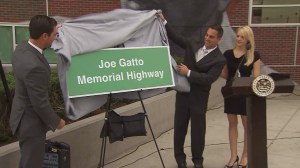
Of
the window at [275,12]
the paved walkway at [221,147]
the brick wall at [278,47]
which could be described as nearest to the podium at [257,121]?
the paved walkway at [221,147]

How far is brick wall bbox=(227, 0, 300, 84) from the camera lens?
39.6 feet

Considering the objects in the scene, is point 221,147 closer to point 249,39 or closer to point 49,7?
point 249,39

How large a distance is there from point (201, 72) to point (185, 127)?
747mm

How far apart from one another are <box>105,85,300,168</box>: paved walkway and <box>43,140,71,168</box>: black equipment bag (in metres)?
1.53

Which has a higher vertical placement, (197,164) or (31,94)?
(31,94)

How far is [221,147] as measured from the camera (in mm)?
6035

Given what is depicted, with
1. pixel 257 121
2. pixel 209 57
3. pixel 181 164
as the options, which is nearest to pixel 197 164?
pixel 181 164

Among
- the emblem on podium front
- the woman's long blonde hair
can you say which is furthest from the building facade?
the emblem on podium front

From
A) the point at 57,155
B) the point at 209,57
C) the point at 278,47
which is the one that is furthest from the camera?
the point at 278,47

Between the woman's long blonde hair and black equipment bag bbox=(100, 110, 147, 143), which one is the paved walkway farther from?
the woman's long blonde hair

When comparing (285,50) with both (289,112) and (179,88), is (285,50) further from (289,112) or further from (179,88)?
(179,88)

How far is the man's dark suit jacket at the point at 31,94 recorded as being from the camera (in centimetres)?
306

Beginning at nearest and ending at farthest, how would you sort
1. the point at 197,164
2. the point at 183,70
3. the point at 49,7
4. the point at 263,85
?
the point at 263,85
the point at 183,70
the point at 197,164
the point at 49,7

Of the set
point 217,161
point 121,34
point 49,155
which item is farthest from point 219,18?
point 49,155
